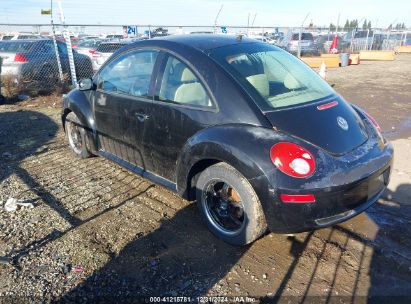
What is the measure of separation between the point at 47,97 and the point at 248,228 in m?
8.87

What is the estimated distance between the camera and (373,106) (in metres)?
8.91

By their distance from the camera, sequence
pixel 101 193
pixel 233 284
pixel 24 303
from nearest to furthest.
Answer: pixel 24 303
pixel 233 284
pixel 101 193

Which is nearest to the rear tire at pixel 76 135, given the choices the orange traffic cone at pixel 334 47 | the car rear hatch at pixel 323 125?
the car rear hatch at pixel 323 125

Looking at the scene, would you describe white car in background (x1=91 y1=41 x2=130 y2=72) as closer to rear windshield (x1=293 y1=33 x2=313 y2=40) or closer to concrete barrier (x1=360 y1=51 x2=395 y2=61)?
rear windshield (x1=293 y1=33 x2=313 y2=40)

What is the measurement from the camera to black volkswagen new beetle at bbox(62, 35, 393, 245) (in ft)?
8.73

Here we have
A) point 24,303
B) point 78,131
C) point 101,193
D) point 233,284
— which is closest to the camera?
point 24,303

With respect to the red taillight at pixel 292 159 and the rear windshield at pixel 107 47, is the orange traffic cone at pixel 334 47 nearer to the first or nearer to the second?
the rear windshield at pixel 107 47

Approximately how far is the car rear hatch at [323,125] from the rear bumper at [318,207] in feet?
1.06

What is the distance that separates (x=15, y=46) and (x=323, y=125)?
11481 millimetres

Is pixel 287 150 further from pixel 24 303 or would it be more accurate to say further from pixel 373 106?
pixel 373 106

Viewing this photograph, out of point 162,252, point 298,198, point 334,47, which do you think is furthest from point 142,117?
point 334,47

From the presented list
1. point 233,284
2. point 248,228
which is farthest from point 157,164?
point 233,284

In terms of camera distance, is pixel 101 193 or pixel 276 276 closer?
pixel 276 276

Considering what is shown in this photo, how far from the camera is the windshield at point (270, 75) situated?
3.10m
